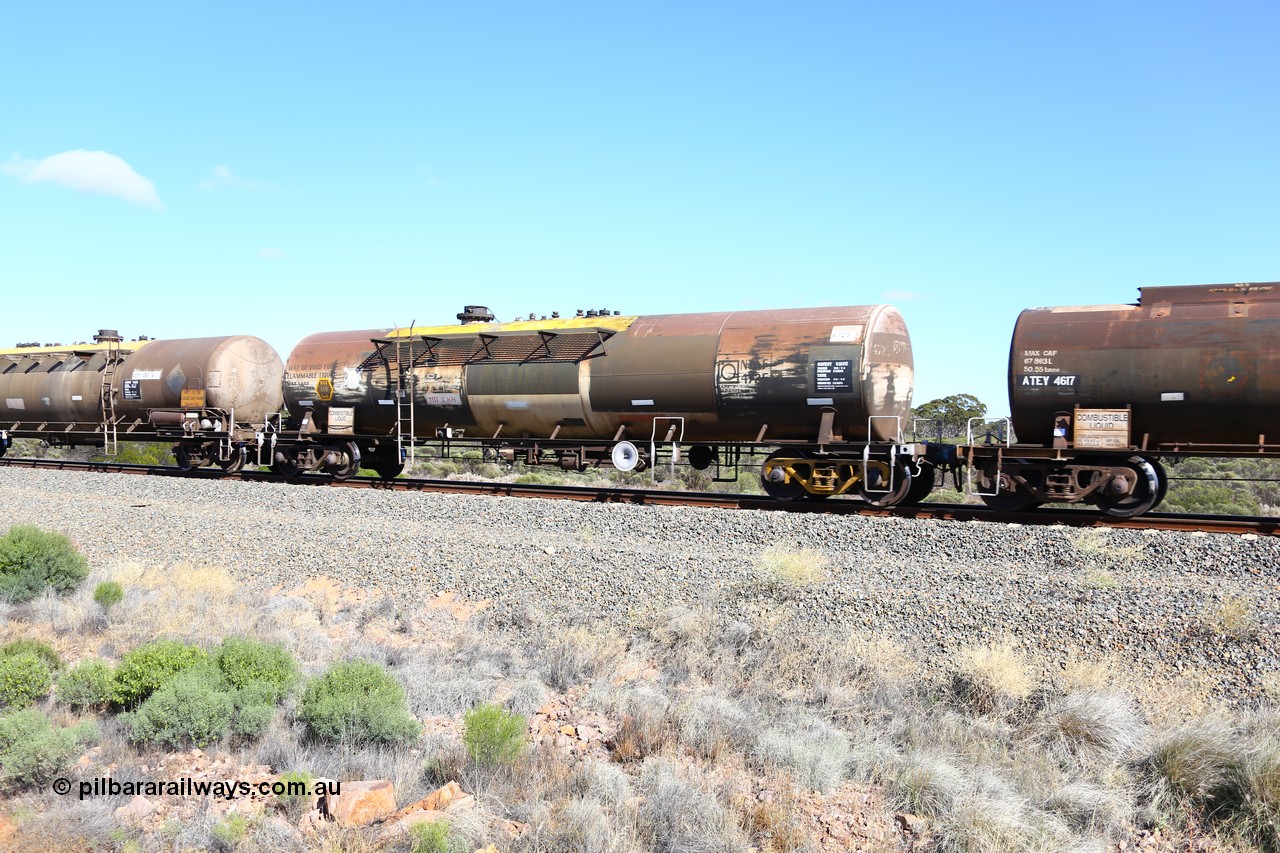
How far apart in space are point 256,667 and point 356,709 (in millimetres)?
1344

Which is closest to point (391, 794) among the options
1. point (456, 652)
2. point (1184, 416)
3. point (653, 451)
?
point (456, 652)

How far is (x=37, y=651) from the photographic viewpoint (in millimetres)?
8305

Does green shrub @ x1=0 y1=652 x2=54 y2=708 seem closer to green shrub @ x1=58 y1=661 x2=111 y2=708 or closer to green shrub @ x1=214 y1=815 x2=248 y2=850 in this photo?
green shrub @ x1=58 y1=661 x2=111 y2=708

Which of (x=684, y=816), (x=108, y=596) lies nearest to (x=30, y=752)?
(x=684, y=816)

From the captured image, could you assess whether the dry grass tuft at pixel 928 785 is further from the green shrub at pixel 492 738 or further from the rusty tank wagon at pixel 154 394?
the rusty tank wagon at pixel 154 394

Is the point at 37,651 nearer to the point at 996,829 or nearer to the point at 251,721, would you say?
the point at 251,721

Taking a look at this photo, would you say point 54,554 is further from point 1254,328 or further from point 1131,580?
point 1254,328

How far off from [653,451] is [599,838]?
12.0 m

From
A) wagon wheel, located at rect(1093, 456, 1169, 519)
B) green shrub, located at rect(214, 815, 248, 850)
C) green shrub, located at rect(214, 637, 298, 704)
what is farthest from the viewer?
wagon wheel, located at rect(1093, 456, 1169, 519)

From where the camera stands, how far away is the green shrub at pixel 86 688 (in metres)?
7.43

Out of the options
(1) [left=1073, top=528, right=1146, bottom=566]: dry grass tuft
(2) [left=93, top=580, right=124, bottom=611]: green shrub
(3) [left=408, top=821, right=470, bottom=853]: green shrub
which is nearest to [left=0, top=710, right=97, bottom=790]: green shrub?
(3) [left=408, top=821, right=470, bottom=853]: green shrub

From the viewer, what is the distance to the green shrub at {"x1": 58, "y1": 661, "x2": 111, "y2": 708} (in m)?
7.43

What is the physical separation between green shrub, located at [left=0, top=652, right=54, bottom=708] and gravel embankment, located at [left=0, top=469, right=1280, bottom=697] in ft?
14.9

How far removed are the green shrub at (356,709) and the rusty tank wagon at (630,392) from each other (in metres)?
10.1
